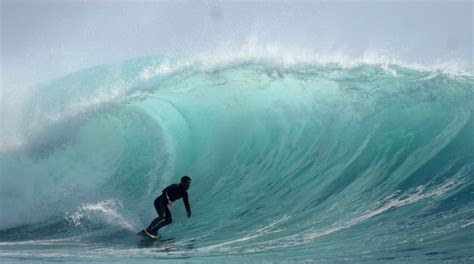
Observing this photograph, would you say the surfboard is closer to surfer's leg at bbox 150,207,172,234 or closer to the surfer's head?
surfer's leg at bbox 150,207,172,234

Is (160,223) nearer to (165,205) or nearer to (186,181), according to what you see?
(165,205)

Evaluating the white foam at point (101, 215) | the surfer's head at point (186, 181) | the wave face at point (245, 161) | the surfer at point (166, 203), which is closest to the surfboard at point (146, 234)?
the surfer at point (166, 203)

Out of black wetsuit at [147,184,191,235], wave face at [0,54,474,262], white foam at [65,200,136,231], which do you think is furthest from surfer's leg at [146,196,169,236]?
white foam at [65,200,136,231]

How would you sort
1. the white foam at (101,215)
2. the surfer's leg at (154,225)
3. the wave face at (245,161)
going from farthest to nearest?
1. the white foam at (101,215)
2. the surfer's leg at (154,225)
3. the wave face at (245,161)

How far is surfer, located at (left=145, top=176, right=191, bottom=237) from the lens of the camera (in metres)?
8.08

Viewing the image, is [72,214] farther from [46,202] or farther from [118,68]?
[118,68]

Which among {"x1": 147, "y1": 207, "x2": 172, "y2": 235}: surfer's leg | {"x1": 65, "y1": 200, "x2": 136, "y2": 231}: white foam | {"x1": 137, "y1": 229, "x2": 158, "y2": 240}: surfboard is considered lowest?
{"x1": 137, "y1": 229, "x2": 158, "y2": 240}: surfboard

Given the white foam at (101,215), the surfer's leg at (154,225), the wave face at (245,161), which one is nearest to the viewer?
the wave face at (245,161)

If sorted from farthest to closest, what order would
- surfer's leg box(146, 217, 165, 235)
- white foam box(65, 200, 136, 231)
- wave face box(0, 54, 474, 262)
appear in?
white foam box(65, 200, 136, 231), surfer's leg box(146, 217, 165, 235), wave face box(0, 54, 474, 262)

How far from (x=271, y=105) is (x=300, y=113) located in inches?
27.2

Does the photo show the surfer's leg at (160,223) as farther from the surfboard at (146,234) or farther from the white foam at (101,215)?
the white foam at (101,215)

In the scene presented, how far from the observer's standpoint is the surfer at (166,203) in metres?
8.08

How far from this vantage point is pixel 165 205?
8172mm

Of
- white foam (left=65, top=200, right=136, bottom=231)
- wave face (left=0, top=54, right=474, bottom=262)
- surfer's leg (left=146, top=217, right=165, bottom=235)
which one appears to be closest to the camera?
wave face (left=0, top=54, right=474, bottom=262)
